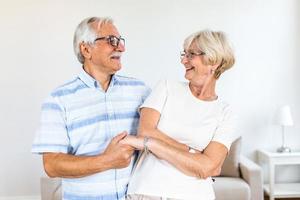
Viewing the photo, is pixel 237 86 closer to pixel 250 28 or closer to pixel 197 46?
pixel 250 28

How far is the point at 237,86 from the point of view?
14.2 feet

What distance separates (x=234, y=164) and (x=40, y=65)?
2270mm

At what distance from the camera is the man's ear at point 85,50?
5.02ft

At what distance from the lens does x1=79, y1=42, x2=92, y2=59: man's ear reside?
5.02 feet

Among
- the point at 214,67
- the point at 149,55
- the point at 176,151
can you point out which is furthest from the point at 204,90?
the point at 149,55

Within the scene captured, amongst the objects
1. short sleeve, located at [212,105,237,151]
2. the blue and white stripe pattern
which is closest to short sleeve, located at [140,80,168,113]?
the blue and white stripe pattern

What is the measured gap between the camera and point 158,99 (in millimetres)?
1503

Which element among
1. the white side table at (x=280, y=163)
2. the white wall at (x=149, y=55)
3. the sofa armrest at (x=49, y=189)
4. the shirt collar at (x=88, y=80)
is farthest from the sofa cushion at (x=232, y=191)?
the shirt collar at (x=88, y=80)

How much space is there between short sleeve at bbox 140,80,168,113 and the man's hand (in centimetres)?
18

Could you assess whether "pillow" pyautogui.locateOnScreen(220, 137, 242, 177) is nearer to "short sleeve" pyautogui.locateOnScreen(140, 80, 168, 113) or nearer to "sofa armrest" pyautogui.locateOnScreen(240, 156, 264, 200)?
"sofa armrest" pyautogui.locateOnScreen(240, 156, 264, 200)

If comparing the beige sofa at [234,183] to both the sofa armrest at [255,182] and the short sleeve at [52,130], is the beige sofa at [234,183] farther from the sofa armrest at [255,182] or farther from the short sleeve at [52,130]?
the short sleeve at [52,130]

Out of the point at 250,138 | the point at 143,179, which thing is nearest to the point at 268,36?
the point at 250,138

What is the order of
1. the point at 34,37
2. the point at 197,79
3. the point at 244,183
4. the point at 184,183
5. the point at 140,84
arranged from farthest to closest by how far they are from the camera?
the point at 34,37 → the point at 244,183 → the point at 140,84 → the point at 197,79 → the point at 184,183

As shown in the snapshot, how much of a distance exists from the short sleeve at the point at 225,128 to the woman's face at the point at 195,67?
0.51ft
